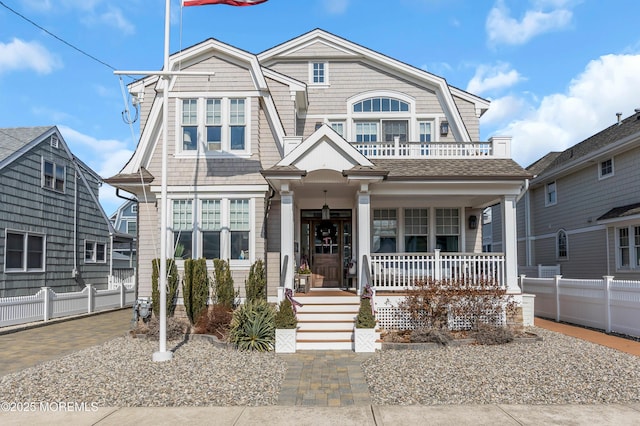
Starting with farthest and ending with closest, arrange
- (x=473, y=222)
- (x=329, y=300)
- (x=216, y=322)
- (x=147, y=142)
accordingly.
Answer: (x=473, y=222)
(x=147, y=142)
(x=329, y=300)
(x=216, y=322)

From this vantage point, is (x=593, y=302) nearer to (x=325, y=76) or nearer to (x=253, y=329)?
(x=253, y=329)

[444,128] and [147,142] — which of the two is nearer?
[147,142]

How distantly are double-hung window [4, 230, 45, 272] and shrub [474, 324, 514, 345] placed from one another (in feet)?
49.8

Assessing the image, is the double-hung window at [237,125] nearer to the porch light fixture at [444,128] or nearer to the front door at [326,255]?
the front door at [326,255]

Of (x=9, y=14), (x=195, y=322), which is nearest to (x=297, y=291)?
(x=195, y=322)

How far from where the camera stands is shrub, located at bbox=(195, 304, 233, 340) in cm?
1064

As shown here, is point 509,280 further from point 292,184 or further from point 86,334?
point 86,334

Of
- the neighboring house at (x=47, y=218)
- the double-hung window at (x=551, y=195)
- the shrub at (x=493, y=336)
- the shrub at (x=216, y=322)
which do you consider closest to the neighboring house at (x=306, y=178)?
the shrub at (x=216, y=322)

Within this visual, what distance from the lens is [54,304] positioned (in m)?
15.1

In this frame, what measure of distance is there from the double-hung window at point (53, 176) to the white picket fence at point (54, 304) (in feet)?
14.3

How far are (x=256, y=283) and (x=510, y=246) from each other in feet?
21.2

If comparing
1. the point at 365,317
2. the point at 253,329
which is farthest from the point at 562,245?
the point at 253,329

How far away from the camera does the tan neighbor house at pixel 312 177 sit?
11312mm

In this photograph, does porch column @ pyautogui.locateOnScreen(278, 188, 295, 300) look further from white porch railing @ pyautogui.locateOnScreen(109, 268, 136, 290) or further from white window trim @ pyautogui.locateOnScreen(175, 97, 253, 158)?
white porch railing @ pyautogui.locateOnScreen(109, 268, 136, 290)
